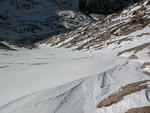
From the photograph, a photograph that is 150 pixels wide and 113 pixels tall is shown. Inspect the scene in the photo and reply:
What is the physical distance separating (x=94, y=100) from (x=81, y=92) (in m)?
1.64

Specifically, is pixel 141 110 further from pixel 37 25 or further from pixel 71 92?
pixel 37 25

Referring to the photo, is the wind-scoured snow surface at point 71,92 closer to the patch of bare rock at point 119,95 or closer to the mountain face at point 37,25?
the patch of bare rock at point 119,95

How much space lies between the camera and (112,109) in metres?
11.7

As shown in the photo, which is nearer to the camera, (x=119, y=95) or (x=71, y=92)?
(x=119, y=95)

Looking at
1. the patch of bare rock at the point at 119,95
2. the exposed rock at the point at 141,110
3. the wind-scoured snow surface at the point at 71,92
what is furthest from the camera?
the wind-scoured snow surface at the point at 71,92

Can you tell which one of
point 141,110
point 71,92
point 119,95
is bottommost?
point 141,110

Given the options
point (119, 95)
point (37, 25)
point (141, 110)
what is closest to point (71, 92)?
point (119, 95)

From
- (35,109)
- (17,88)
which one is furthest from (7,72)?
(35,109)

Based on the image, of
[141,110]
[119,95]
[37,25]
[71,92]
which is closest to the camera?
[141,110]

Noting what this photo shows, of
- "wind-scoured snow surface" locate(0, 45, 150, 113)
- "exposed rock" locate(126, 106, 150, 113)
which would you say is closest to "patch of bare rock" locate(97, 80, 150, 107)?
"wind-scoured snow surface" locate(0, 45, 150, 113)

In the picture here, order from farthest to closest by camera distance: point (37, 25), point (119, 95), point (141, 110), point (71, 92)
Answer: point (37, 25), point (71, 92), point (119, 95), point (141, 110)

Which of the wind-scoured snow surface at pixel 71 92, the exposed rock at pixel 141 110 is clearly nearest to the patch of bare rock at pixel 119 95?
the wind-scoured snow surface at pixel 71 92

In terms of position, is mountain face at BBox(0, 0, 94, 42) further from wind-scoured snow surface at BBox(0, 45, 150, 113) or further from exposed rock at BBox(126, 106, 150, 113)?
exposed rock at BBox(126, 106, 150, 113)

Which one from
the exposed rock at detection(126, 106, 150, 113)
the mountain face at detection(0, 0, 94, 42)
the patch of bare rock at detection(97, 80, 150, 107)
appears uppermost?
the mountain face at detection(0, 0, 94, 42)
